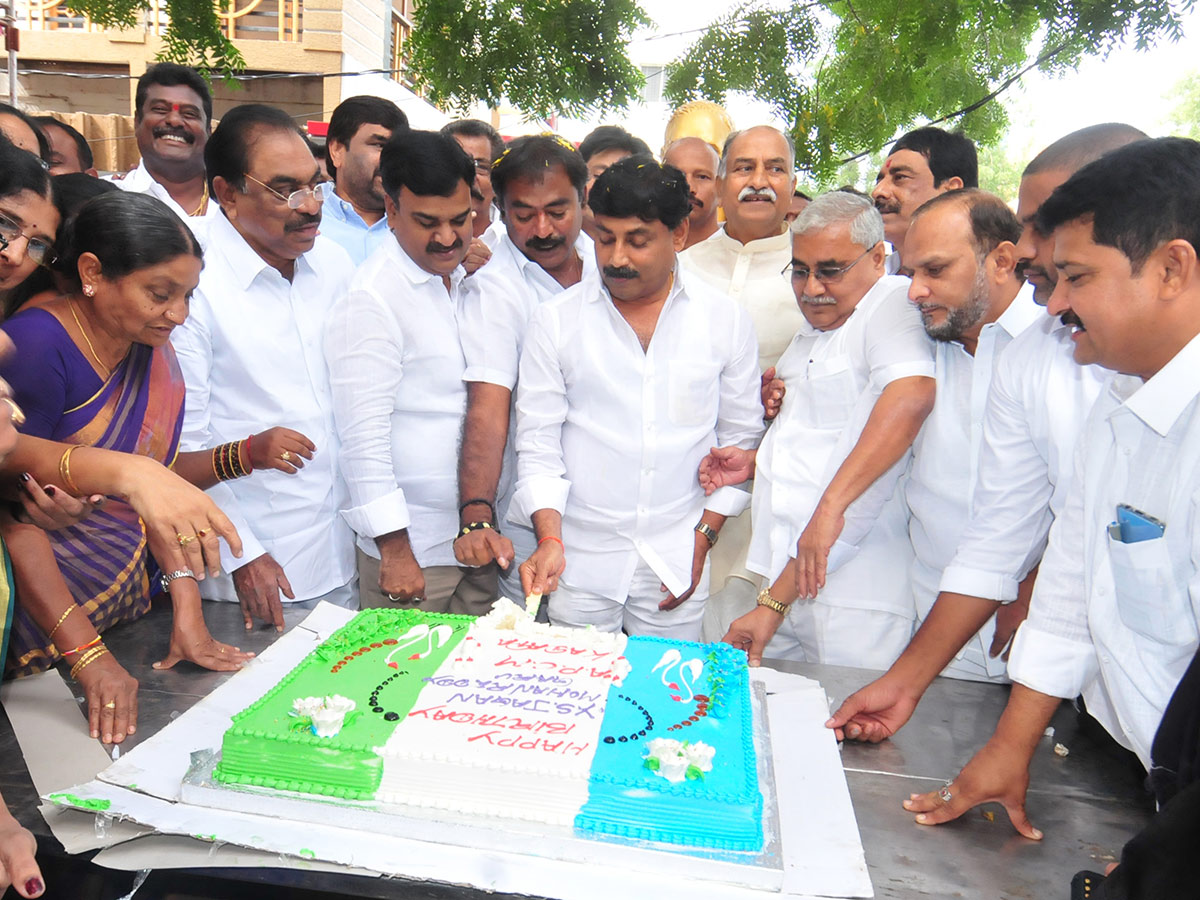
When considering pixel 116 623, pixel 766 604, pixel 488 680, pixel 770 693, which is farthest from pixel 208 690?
pixel 766 604

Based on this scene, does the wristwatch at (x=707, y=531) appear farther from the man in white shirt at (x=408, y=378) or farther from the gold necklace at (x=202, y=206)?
the gold necklace at (x=202, y=206)

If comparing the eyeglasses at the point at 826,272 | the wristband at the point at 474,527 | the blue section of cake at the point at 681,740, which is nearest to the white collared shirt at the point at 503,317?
the wristband at the point at 474,527

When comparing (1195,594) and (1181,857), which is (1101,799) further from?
(1181,857)

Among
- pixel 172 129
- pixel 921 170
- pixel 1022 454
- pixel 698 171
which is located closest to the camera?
pixel 1022 454

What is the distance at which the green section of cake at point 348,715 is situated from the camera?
1601mm

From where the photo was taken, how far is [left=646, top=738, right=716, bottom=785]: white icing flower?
1.57 meters

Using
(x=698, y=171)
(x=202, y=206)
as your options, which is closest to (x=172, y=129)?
(x=202, y=206)

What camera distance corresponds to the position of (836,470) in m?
2.67

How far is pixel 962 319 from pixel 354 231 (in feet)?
8.53

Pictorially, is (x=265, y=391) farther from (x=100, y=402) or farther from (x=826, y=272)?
(x=826, y=272)

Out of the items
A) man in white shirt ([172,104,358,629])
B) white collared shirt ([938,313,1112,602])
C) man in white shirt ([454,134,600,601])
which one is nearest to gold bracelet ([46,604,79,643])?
man in white shirt ([172,104,358,629])

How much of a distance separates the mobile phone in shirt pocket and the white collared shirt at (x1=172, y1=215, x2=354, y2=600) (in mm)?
2200

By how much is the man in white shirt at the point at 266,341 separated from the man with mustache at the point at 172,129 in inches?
43.0

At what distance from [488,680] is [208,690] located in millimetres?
674
